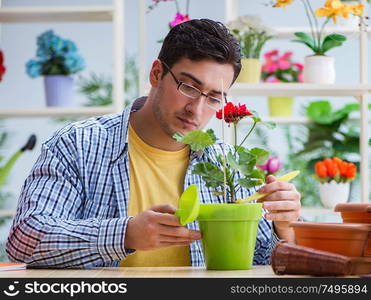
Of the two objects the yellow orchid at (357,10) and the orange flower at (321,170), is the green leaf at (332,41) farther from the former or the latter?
the orange flower at (321,170)

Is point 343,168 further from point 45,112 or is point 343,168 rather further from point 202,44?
point 202,44

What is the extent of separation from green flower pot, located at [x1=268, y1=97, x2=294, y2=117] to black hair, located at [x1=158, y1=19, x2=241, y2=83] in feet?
6.65

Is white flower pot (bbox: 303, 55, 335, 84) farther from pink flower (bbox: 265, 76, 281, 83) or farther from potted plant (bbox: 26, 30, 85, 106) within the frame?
potted plant (bbox: 26, 30, 85, 106)

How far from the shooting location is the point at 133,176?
6.84 ft

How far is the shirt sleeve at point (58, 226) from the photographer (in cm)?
168

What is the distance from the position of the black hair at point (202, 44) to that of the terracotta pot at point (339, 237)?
2.25 feet

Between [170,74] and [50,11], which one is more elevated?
[50,11]

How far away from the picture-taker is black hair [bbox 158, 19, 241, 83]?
1.95 meters

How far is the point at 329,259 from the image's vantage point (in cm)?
A: 129

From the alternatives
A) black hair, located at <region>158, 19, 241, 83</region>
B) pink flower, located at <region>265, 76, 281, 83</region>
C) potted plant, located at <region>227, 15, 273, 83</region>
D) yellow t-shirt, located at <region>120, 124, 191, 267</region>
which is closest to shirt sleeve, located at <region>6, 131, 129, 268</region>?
yellow t-shirt, located at <region>120, 124, 191, 267</region>

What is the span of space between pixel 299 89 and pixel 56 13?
124cm

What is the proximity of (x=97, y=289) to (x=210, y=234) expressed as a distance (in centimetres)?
43

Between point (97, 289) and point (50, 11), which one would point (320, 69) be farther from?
point (97, 289)

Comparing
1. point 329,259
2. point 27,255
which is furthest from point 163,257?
point 329,259
